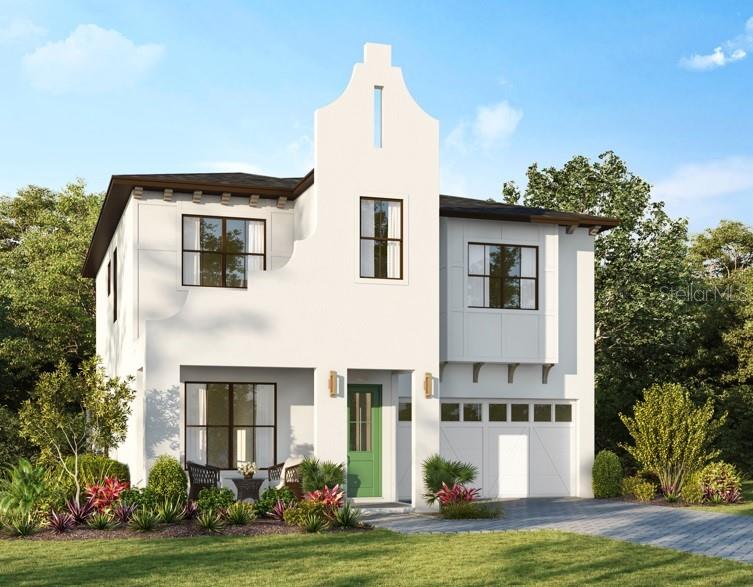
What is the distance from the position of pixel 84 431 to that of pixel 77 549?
247 inches

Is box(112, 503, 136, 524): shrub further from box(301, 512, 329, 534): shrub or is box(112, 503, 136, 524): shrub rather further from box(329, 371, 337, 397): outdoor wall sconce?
box(329, 371, 337, 397): outdoor wall sconce

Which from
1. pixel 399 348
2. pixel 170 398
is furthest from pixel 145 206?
pixel 399 348

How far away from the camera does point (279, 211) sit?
820 inches

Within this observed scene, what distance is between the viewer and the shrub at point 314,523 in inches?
587

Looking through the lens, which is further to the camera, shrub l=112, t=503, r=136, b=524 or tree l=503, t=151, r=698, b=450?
tree l=503, t=151, r=698, b=450

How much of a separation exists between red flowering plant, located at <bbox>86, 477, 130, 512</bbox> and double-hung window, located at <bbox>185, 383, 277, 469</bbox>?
311cm

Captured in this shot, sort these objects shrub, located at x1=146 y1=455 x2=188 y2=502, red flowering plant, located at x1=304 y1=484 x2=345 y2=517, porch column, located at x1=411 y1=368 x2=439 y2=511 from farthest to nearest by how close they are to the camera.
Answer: porch column, located at x1=411 y1=368 x2=439 y2=511 → shrub, located at x1=146 y1=455 x2=188 y2=502 → red flowering plant, located at x1=304 y1=484 x2=345 y2=517

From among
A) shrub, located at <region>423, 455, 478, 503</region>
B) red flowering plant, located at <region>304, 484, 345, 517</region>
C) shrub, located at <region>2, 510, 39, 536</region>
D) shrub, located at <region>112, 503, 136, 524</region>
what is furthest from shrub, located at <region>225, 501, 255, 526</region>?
shrub, located at <region>423, 455, 478, 503</region>

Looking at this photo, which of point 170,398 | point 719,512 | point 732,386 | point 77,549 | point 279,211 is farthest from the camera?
point 732,386

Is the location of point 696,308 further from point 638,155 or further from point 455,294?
point 455,294

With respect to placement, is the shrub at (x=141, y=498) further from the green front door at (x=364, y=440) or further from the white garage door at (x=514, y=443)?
the white garage door at (x=514, y=443)

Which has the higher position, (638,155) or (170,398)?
(638,155)

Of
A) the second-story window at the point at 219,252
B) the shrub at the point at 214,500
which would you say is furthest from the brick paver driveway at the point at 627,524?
the second-story window at the point at 219,252

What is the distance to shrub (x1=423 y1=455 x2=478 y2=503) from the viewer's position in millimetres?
18672
